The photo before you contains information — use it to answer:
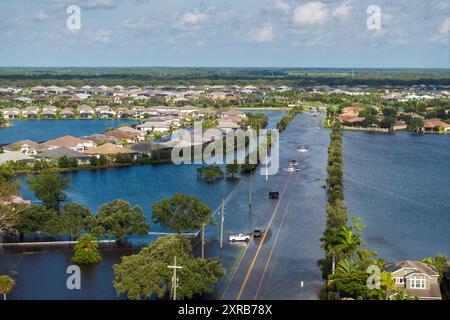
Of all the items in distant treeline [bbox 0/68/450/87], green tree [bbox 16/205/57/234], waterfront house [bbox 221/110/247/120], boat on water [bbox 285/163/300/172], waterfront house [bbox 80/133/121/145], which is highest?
distant treeline [bbox 0/68/450/87]

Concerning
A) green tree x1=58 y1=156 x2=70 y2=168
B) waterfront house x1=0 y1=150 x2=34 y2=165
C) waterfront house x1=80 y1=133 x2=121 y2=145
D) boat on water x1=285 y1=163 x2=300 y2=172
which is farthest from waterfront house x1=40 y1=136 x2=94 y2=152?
boat on water x1=285 y1=163 x2=300 y2=172

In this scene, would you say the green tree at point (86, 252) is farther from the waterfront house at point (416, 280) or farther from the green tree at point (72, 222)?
the waterfront house at point (416, 280)

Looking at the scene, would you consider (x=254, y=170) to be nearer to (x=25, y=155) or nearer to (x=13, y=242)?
(x=25, y=155)

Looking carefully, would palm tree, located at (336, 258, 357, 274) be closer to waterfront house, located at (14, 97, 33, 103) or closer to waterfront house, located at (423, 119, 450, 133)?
waterfront house, located at (423, 119, 450, 133)

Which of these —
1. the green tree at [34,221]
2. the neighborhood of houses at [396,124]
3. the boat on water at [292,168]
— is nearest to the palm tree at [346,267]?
the green tree at [34,221]

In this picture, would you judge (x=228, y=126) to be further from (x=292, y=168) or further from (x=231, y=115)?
(x=292, y=168)
